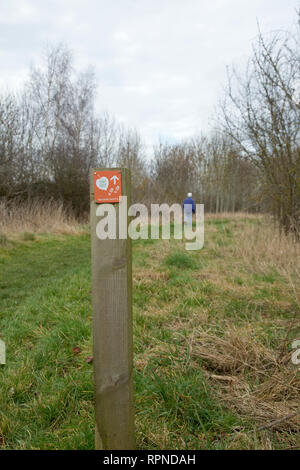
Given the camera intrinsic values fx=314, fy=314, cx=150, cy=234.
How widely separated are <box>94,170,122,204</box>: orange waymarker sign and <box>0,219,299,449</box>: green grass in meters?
1.16

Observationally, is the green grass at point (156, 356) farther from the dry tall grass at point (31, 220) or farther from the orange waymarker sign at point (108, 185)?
the dry tall grass at point (31, 220)

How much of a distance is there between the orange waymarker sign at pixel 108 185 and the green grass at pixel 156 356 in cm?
116

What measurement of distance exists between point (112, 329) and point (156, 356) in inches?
43.9

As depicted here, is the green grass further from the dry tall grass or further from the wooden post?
the dry tall grass

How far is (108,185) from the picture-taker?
1303 millimetres

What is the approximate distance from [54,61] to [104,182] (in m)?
21.3

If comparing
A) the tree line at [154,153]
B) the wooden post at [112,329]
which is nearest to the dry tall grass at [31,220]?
the tree line at [154,153]

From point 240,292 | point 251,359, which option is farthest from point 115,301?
point 240,292

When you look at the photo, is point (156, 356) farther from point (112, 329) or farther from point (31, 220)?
point (31, 220)

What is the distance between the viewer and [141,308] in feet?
11.1

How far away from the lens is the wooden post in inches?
51.3

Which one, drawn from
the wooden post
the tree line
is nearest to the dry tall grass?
the tree line

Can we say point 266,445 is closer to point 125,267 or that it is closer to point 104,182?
point 125,267

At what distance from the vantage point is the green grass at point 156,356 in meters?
1.62
